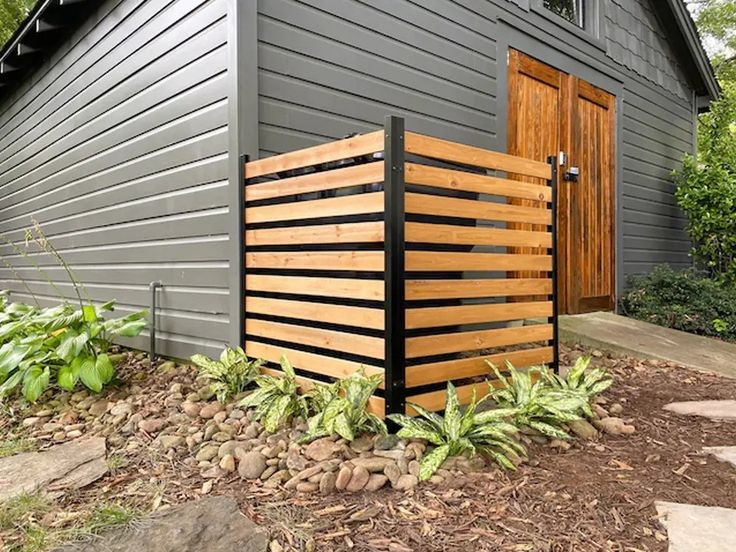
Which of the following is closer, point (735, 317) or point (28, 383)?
point (28, 383)

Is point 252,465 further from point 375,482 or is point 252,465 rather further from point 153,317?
point 153,317

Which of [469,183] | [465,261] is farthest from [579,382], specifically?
[469,183]

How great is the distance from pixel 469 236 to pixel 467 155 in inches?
13.9

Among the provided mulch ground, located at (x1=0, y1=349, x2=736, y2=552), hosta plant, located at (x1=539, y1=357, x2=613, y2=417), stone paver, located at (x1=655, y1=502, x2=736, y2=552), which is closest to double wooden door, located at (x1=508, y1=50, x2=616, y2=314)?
hosta plant, located at (x1=539, y1=357, x2=613, y2=417)

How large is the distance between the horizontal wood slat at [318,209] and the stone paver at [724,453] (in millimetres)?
1544

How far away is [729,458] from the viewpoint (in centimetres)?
191

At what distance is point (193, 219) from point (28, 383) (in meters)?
1.22

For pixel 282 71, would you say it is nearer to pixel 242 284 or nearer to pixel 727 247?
pixel 242 284

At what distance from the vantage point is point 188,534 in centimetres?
143

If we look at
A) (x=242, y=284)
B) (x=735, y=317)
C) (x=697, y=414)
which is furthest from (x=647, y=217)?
(x=242, y=284)

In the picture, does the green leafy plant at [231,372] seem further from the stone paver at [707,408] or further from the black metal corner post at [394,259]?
the stone paver at [707,408]

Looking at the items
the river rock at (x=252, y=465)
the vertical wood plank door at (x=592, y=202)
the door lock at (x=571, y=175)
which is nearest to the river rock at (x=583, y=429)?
the river rock at (x=252, y=465)

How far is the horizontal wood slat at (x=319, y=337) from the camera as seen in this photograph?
203 cm

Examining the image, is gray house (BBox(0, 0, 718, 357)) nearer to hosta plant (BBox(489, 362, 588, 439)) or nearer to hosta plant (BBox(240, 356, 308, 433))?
hosta plant (BBox(240, 356, 308, 433))
